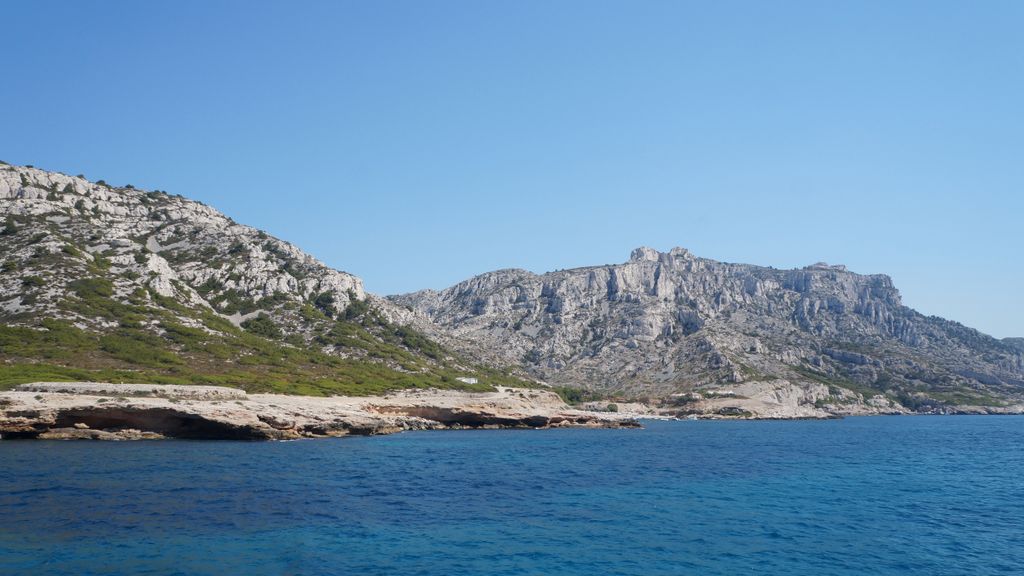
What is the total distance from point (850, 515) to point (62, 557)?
3890cm

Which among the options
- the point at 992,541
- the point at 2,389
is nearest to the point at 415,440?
the point at 2,389

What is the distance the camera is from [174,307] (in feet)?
427

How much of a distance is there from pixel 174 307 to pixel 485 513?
11874 centimetres

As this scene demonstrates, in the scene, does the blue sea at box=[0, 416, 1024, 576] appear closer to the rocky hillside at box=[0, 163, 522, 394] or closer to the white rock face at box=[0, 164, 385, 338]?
the rocky hillside at box=[0, 163, 522, 394]

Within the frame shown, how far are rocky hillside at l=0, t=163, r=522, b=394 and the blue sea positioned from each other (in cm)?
3857

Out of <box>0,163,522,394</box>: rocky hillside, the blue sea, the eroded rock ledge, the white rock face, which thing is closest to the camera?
the blue sea

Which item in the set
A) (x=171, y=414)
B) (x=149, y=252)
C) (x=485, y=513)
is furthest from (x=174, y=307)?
(x=485, y=513)

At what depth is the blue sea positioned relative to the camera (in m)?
25.1

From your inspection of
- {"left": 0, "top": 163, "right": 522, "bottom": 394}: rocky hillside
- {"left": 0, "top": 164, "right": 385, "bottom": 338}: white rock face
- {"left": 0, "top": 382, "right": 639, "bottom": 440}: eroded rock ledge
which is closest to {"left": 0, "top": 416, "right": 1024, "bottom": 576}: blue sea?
{"left": 0, "top": 382, "right": 639, "bottom": 440}: eroded rock ledge

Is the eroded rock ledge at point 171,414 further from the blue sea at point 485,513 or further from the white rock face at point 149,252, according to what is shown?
the white rock face at point 149,252

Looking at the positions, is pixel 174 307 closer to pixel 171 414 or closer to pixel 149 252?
pixel 149 252

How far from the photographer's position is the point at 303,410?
78750mm

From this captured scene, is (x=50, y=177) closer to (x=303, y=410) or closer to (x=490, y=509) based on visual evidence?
(x=303, y=410)

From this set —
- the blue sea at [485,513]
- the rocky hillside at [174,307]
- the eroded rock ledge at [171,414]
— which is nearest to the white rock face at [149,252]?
the rocky hillside at [174,307]
